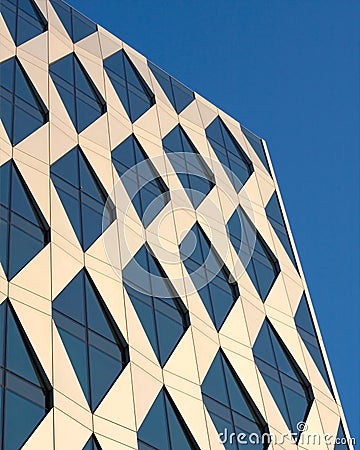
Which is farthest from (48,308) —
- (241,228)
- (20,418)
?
(241,228)

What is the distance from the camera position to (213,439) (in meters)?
21.2

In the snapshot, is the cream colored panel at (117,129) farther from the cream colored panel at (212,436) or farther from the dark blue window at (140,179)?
the cream colored panel at (212,436)

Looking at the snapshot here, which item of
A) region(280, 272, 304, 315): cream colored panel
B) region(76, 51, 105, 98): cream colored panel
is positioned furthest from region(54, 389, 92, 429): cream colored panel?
region(76, 51, 105, 98): cream colored panel

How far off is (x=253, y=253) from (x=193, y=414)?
26.0 feet

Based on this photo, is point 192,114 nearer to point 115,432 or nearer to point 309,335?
point 309,335

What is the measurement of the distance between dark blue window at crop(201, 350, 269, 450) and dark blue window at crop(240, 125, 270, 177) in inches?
444

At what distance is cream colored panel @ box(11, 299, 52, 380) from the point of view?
18.1m

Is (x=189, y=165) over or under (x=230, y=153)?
under

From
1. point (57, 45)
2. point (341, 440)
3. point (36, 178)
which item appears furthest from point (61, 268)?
point (341, 440)

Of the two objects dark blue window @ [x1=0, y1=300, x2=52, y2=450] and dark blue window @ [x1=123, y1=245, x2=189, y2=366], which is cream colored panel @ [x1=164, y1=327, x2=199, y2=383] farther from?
dark blue window @ [x1=0, y1=300, x2=52, y2=450]

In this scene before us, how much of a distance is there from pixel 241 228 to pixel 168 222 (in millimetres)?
3928

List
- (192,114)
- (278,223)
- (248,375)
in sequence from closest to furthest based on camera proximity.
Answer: (248,375) < (192,114) < (278,223)

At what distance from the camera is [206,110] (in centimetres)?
3200

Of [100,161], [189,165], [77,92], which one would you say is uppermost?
[189,165]
